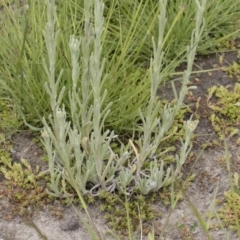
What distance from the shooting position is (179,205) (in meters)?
1.97

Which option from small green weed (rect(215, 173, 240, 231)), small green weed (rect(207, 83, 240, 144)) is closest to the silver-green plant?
small green weed (rect(215, 173, 240, 231))

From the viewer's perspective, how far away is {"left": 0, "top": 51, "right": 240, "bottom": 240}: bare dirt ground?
73.1 inches

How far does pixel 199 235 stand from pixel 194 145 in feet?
1.50

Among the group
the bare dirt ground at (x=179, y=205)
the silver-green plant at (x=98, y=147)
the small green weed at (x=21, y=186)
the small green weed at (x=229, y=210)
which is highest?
the silver-green plant at (x=98, y=147)

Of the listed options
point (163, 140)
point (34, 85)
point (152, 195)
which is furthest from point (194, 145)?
point (34, 85)

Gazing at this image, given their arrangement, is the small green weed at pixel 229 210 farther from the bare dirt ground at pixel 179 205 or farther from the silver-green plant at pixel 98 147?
the silver-green plant at pixel 98 147

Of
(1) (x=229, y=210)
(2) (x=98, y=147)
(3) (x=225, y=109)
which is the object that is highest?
(2) (x=98, y=147)

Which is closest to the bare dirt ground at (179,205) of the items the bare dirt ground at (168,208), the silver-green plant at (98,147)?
the bare dirt ground at (168,208)

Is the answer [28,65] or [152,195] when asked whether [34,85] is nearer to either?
[28,65]

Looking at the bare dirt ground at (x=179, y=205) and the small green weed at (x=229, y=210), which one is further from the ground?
the bare dirt ground at (x=179, y=205)

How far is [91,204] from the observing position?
1933 mm

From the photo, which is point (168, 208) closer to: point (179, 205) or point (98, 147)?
point (179, 205)

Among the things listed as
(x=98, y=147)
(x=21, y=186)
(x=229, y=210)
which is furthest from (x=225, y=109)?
(x=21, y=186)

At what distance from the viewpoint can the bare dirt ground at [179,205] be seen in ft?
6.09
